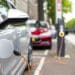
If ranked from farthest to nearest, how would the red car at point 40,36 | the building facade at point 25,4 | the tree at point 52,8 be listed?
the tree at point 52,8, the red car at point 40,36, the building facade at point 25,4

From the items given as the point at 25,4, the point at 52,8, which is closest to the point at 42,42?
the point at 25,4

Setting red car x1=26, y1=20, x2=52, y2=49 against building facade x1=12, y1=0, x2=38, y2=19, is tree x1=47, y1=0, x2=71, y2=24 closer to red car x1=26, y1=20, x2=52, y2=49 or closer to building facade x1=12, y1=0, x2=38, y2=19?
building facade x1=12, y1=0, x2=38, y2=19

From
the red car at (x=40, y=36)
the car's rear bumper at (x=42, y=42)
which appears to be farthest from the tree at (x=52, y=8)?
the car's rear bumper at (x=42, y=42)

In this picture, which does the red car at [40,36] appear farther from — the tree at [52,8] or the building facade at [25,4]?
the tree at [52,8]

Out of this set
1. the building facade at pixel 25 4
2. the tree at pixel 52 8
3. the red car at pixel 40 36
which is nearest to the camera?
the building facade at pixel 25 4

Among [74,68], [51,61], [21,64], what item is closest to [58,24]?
[51,61]

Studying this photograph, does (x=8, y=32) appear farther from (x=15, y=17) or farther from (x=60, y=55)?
(x=60, y=55)

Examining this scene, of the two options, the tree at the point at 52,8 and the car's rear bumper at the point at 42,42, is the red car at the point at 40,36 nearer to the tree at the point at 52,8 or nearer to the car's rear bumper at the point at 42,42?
the car's rear bumper at the point at 42,42

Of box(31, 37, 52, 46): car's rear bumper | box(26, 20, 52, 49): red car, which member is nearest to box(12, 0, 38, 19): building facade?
box(26, 20, 52, 49): red car

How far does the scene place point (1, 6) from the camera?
5590mm

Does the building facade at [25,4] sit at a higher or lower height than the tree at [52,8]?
higher

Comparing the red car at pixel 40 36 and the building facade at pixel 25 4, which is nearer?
the building facade at pixel 25 4

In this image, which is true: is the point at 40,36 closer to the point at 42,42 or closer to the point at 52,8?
the point at 42,42

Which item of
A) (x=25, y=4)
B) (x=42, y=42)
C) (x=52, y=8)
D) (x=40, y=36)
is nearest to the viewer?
(x=25, y=4)
